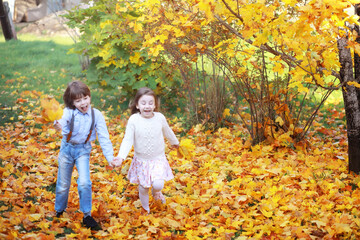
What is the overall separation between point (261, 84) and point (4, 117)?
4.78 m

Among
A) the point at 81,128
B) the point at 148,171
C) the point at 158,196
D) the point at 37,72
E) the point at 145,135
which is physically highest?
the point at 37,72

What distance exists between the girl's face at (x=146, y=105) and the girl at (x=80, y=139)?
402 mm

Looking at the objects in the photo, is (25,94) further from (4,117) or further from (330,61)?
(330,61)

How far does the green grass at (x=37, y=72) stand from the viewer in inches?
329

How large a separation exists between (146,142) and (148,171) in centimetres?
28

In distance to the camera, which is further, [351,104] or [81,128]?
[351,104]

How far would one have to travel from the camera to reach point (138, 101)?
357 centimetres

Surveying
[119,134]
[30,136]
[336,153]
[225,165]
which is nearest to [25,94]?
[30,136]

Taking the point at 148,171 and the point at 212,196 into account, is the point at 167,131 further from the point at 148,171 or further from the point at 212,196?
the point at 212,196

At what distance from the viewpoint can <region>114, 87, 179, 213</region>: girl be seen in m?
3.52

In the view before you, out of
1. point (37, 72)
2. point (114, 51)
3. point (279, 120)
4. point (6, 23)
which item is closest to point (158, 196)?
point (279, 120)

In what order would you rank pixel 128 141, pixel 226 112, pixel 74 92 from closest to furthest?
1. pixel 74 92
2. pixel 128 141
3. pixel 226 112

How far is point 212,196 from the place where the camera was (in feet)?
13.2

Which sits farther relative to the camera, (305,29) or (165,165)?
(165,165)
